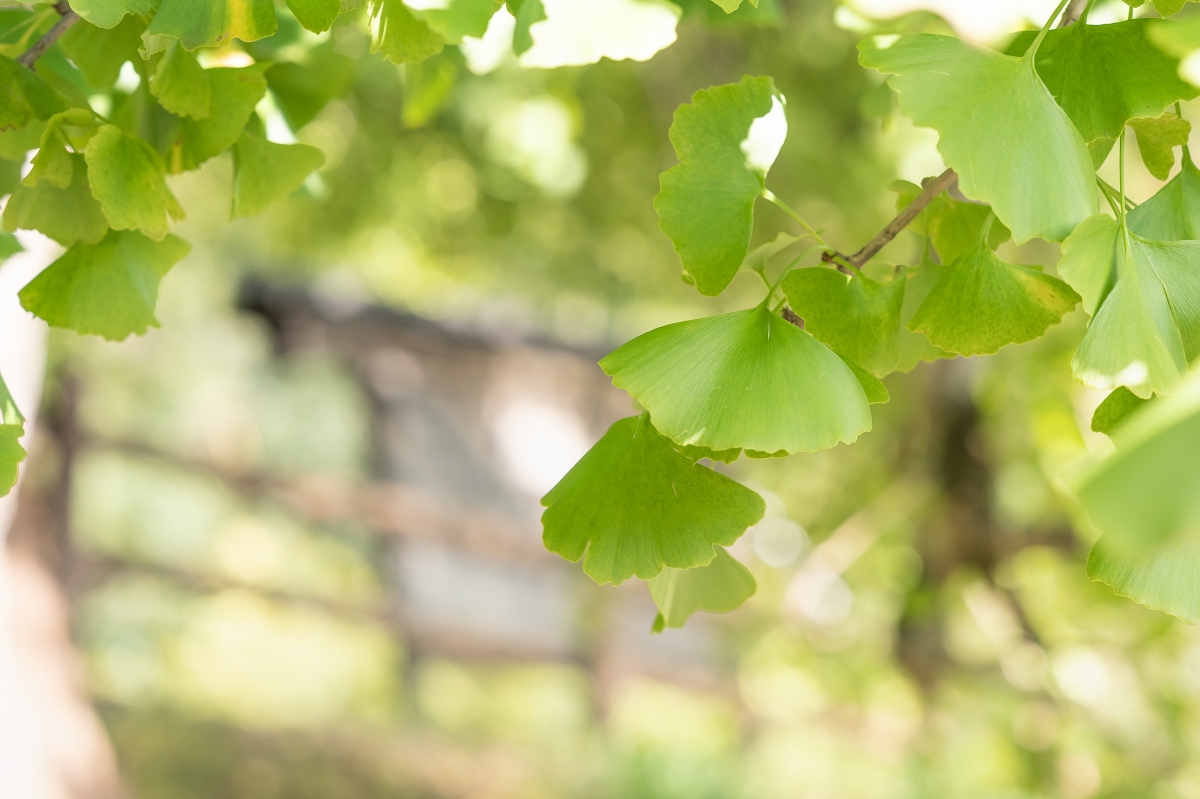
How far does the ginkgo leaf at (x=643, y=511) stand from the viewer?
1.06 feet

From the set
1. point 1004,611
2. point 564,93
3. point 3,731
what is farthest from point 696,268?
point 1004,611

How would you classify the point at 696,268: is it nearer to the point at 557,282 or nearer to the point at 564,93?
the point at 564,93

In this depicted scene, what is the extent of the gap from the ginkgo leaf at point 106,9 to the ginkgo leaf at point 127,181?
6 cm

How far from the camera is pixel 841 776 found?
2.58m

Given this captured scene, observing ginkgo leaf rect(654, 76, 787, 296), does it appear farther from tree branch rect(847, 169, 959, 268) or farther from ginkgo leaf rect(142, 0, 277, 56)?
A: ginkgo leaf rect(142, 0, 277, 56)

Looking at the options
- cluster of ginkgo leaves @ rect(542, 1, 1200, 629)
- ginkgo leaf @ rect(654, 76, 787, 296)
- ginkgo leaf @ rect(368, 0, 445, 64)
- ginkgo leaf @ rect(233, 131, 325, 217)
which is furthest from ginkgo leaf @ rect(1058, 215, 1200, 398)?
ginkgo leaf @ rect(233, 131, 325, 217)

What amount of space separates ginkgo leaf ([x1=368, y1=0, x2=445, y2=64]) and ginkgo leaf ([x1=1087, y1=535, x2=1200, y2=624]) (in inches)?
10.7

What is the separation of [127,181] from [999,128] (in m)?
0.32

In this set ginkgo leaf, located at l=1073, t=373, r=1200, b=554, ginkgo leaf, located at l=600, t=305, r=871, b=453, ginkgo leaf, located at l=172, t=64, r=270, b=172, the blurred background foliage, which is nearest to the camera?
ginkgo leaf, located at l=1073, t=373, r=1200, b=554

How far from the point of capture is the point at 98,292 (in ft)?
1.28

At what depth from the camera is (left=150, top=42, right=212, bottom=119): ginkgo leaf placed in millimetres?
362

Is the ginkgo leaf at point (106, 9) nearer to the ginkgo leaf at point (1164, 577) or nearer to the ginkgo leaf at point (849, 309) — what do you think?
the ginkgo leaf at point (849, 309)

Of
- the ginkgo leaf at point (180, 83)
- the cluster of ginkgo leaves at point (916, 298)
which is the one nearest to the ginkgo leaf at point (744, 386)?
the cluster of ginkgo leaves at point (916, 298)

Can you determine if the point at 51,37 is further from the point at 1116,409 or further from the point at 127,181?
the point at 1116,409
